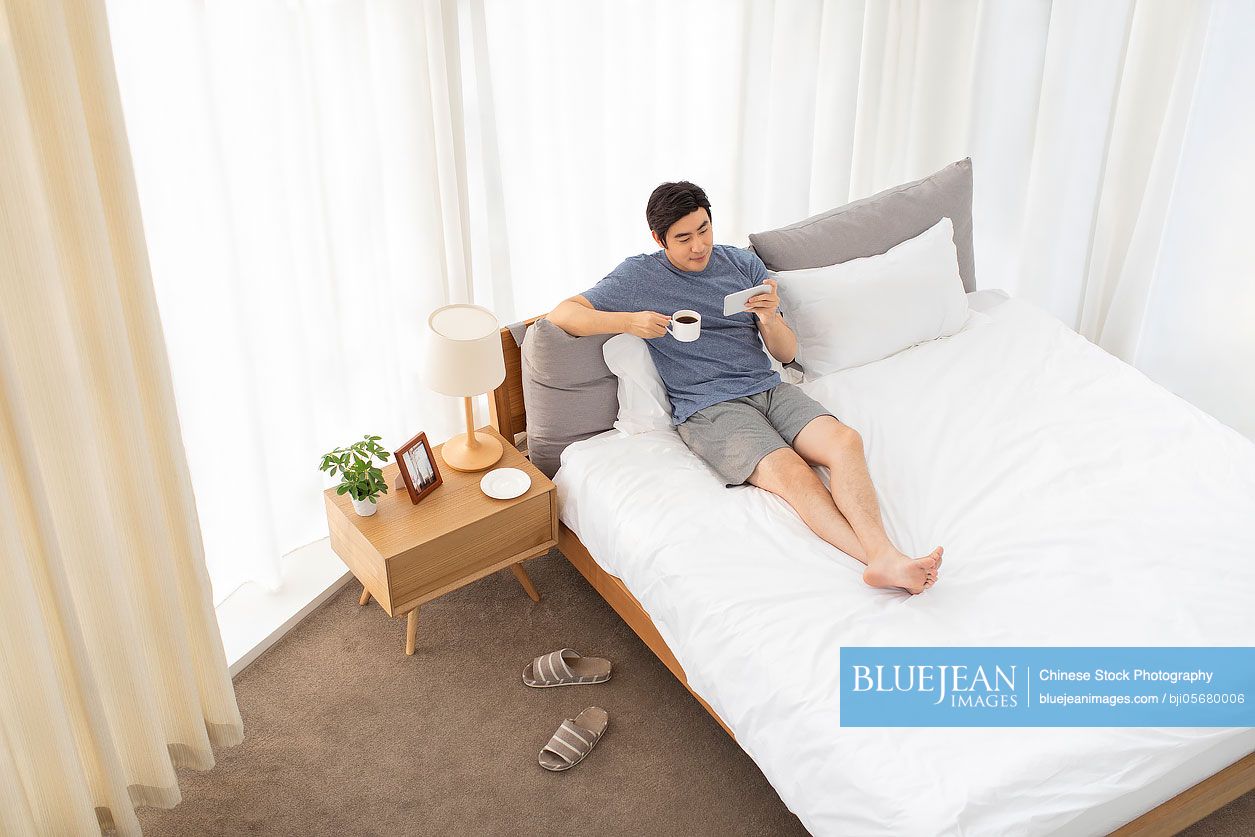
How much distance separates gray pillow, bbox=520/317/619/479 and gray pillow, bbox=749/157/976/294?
0.64 m

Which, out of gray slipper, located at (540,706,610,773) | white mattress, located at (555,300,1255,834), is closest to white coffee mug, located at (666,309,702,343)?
white mattress, located at (555,300,1255,834)

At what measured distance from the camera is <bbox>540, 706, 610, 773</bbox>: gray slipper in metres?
2.42

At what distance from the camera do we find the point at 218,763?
2.45 meters

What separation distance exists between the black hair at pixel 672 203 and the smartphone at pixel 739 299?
0.81ft

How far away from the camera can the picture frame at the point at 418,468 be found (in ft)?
8.50

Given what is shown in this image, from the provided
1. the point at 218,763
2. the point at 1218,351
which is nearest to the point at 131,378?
the point at 218,763

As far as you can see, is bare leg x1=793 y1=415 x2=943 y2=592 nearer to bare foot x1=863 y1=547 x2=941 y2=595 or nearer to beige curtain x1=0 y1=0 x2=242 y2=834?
bare foot x1=863 y1=547 x2=941 y2=595

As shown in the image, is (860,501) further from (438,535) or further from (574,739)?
(438,535)

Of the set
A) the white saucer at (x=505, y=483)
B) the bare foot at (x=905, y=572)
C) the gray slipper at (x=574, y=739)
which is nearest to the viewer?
the bare foot at (x=905, y=572)

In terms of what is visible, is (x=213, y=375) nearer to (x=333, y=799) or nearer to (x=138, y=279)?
(x=138, y=279)

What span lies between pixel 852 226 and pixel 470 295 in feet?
3.79

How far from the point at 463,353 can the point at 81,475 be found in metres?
0.92

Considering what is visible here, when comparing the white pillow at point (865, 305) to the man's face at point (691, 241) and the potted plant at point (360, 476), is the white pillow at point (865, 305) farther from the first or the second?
the potted plant at point (360, 476)

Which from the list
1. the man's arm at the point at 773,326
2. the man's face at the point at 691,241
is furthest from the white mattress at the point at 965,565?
the man's face at the point at 691,241
